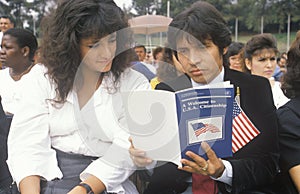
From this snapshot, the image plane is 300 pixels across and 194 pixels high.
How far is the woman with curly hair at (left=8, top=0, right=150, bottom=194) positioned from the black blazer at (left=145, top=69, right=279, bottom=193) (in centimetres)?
18

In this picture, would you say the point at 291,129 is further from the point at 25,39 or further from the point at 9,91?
the point at 25,39

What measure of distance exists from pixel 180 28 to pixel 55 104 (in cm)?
62

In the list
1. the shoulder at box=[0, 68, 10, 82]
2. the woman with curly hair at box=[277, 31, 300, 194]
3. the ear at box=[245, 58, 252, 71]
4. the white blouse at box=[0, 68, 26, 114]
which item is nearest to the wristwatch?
the woman with curly hair at box=[277, 31, 300, 194]

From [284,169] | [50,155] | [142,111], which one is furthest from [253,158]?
[50,155]

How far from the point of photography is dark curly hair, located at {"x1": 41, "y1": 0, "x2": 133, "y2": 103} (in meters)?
1.60

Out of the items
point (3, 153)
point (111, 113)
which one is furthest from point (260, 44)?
point (3, 153)

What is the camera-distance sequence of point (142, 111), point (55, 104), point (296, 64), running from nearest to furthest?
point (142, 111) < point (55, 104) < point (296, 64)

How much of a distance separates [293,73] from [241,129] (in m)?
0.35

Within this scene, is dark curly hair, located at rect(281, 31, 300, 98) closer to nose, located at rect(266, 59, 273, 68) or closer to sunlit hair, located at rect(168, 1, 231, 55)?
sunlit hair, located at rect(168, 1, 231, 55)

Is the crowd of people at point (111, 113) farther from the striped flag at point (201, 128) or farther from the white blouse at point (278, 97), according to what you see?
the white blouse at point (278, 97)

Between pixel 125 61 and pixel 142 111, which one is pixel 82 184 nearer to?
pixel 142 111

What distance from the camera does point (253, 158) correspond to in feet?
5.39

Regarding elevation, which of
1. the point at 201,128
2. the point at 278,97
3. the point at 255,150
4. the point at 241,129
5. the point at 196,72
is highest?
the point at 196,72

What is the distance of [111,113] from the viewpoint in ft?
5.25
